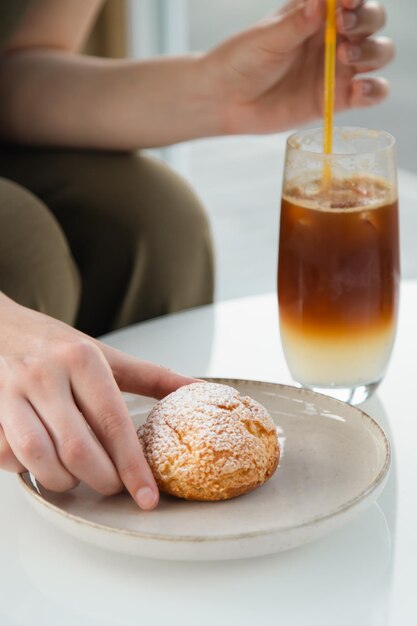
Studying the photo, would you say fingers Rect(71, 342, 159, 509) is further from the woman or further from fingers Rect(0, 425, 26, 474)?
the woman

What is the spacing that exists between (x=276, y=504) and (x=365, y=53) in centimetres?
72

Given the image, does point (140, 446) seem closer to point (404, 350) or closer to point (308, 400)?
point (308, 400)

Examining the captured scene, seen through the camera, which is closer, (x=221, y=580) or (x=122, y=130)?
(x=221, y=580)

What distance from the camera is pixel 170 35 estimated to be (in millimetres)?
3182

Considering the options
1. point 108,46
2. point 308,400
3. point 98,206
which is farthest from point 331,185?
point 108,46

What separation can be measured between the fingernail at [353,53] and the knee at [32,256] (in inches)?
17.4

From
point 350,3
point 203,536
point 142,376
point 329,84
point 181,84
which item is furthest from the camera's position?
point 181,84

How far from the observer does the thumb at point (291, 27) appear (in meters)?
1.22

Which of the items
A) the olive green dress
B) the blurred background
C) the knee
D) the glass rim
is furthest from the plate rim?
the blurred background

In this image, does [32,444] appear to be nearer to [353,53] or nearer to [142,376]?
[142,376]

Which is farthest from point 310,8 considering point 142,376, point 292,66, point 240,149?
point 240,149

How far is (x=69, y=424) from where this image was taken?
0.72 m

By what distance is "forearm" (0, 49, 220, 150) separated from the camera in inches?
59.3

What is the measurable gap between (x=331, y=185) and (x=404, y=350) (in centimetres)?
27
